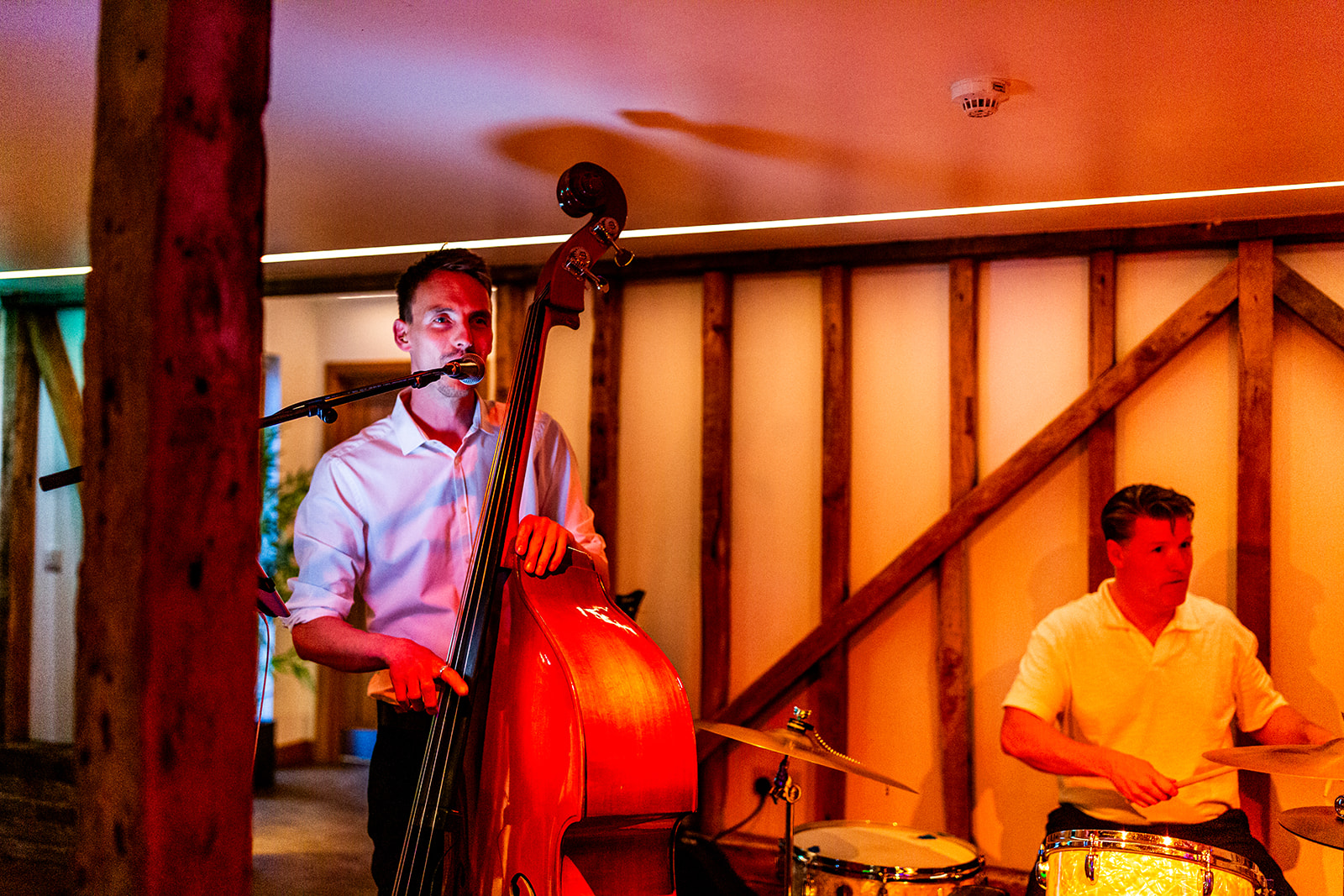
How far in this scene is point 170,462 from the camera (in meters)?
1.61

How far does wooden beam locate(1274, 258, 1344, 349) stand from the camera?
404cm

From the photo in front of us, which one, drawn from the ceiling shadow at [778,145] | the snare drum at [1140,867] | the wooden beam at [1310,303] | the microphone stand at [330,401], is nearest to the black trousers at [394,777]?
the microphone stand at [330,401]

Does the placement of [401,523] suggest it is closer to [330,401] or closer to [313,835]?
[330,401]

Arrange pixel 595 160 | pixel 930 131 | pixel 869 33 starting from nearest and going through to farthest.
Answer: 1. pixel 869 33
2. pixel 930 131
3. pixel 595 160

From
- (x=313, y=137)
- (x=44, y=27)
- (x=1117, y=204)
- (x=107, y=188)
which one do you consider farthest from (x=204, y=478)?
(x=1117, y=204)

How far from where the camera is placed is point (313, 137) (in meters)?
3.43

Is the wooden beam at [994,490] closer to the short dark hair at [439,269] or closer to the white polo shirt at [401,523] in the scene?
the white polo shirt at [401,523]

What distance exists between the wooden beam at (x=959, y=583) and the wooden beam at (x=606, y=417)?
1.44 metres

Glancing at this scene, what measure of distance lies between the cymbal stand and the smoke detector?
1.74 metres

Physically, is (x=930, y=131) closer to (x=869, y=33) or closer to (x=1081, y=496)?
(x=869, y=33)

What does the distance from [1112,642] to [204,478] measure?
2.75 m

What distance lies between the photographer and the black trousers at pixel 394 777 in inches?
95.2

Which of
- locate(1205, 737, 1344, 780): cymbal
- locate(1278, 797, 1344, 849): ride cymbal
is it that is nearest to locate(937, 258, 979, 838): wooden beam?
locate(1278, 797, 1344, 849): ride cymbal

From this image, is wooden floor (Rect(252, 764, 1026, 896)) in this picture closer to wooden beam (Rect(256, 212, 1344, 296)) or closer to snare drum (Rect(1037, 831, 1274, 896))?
snare drum (Rect(1037, 831, 1274, 896))
